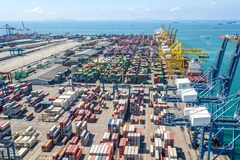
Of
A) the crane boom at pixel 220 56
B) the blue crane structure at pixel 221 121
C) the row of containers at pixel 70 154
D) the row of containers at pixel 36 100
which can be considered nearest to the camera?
the blue crane structure at pixel 221 121

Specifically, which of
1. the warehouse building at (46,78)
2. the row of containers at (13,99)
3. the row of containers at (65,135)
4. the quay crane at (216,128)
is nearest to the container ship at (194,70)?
the warehouse building at (46,78)

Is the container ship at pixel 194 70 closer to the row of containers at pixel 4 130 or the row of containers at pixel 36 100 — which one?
the row of containers at pixel 36 100

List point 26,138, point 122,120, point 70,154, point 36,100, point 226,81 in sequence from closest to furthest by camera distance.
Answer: point 70,154 → point 226,81 → point 26,138 → point 122,120 → point 36,100

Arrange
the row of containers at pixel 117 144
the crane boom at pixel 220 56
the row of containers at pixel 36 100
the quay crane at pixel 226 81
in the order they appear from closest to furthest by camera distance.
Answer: the row of containers at pixel 117 144, the quay crane at pixel 226 81, the crane boom at pixel 220 56, the row of containers at pixel 36 100

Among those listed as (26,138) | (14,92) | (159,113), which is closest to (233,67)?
(159,113)

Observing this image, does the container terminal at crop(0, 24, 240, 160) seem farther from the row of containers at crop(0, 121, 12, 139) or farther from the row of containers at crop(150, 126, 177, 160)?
the row of containers at crop(0, 121, 12, 139)

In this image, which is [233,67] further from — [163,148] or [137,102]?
[137,102]

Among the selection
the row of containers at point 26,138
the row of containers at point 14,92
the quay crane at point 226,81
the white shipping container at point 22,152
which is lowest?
the white shipping container at point 22,152

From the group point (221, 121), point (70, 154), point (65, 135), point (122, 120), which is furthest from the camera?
point (122, 120)

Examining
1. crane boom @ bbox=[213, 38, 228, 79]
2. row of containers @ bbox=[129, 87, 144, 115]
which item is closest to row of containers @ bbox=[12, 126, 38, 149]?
row of containers @ bbox=[129, 87, 144, 115]

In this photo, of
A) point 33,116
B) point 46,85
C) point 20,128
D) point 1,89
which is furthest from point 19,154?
point 46,85

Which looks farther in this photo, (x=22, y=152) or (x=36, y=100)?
(x=36, y=100)

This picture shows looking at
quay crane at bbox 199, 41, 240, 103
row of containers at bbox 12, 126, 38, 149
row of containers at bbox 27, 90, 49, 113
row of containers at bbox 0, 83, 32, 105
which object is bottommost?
row of containers at bbox 12, 126, 38, 149
